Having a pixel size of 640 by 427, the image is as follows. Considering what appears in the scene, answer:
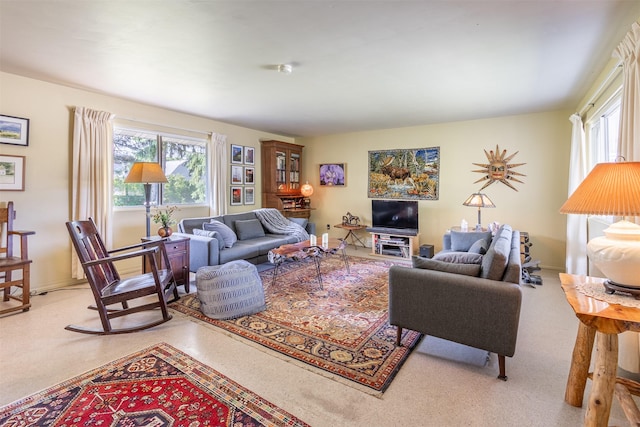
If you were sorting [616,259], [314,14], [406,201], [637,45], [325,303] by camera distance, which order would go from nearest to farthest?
[616,259], [637,45], [314,14], [325,303], [406,201]

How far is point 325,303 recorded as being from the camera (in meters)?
3.25

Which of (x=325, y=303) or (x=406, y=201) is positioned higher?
(x=406, y=201)

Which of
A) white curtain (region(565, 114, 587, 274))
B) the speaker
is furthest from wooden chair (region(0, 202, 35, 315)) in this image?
white curtain (region(565, 114, 587, 274))

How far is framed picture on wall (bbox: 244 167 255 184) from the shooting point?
6156mm

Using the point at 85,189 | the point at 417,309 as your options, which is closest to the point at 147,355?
the point at 417,309

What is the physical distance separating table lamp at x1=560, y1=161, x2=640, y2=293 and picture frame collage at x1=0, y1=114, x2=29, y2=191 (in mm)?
4998

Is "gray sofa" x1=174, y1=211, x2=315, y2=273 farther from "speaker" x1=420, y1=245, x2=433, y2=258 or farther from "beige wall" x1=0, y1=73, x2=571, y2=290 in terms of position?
"speaker" x1=420, y1=245, x2=433, y2=258

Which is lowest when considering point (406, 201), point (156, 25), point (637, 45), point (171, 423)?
point (171, 423)

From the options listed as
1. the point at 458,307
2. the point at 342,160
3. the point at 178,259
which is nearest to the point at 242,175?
the point at 342,160

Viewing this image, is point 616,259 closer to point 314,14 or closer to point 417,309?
point 417,309

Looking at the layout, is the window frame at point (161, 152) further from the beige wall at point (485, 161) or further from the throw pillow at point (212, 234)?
the beige wall at point (485, 161)

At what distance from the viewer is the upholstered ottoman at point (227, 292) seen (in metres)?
2.84

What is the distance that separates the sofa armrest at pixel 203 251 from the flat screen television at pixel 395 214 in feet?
10.8

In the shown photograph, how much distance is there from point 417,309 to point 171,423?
5.49 feet
